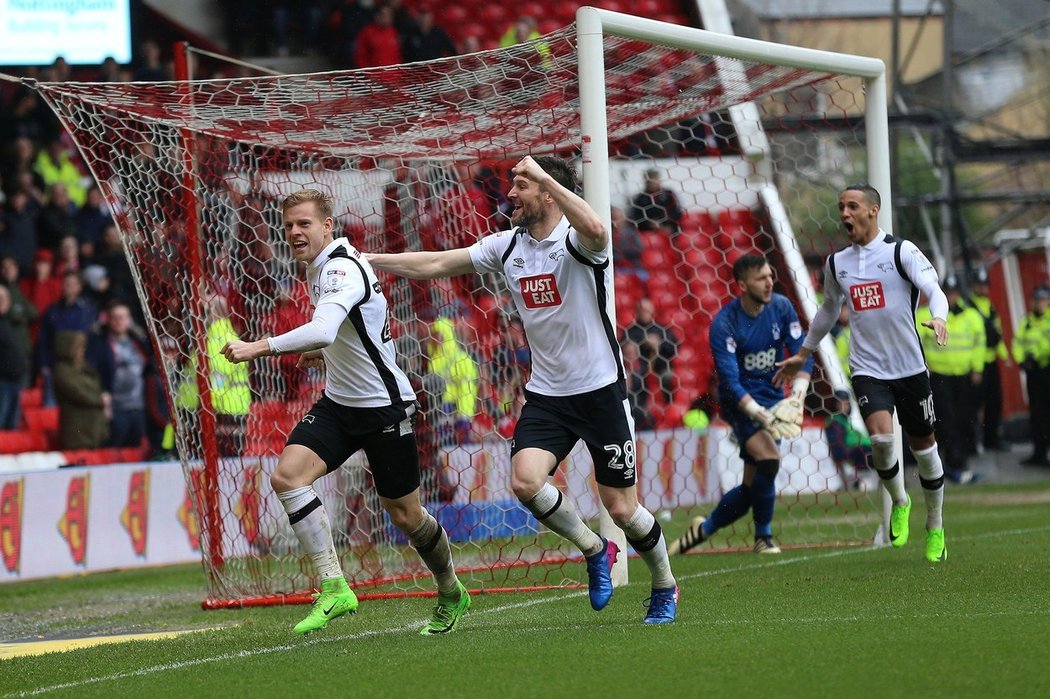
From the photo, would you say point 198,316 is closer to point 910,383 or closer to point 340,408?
point 340,408

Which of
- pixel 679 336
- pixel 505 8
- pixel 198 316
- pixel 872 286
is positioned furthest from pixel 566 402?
pixel 505 8

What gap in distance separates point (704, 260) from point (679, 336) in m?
0.95

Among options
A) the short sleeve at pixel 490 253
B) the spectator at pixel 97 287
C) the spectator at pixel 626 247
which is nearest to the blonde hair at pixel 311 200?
the short sleeve at pixel 490 253

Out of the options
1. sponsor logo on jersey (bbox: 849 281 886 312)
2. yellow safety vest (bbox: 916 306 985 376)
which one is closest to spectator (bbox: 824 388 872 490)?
yellow safety vest (bbox: 916 306 985 376)

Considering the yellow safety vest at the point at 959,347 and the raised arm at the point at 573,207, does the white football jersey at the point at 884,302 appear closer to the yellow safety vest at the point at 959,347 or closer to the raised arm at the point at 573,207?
the raised arm at the point at 573,207

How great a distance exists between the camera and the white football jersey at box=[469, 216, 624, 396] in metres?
7.33

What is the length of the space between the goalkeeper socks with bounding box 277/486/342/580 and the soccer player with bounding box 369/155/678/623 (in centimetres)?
97

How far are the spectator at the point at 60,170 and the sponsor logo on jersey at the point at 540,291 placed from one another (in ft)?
41.9

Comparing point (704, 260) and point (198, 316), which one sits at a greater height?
point (704, 260)

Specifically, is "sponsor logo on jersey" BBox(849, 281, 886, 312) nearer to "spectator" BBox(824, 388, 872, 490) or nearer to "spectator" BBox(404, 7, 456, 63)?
"spectator" BBox(824, 388, 872, 490)

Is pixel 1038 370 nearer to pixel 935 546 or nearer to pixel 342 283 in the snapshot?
pixel 935 546

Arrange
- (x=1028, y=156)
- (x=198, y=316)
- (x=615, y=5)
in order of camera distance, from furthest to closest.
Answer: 1. (x=615, y=5)
2. (x=1028, y=156)
3. (x=198, y=316)

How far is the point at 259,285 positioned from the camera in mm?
11148

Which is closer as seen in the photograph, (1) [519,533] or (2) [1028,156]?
(1) [519,533]
